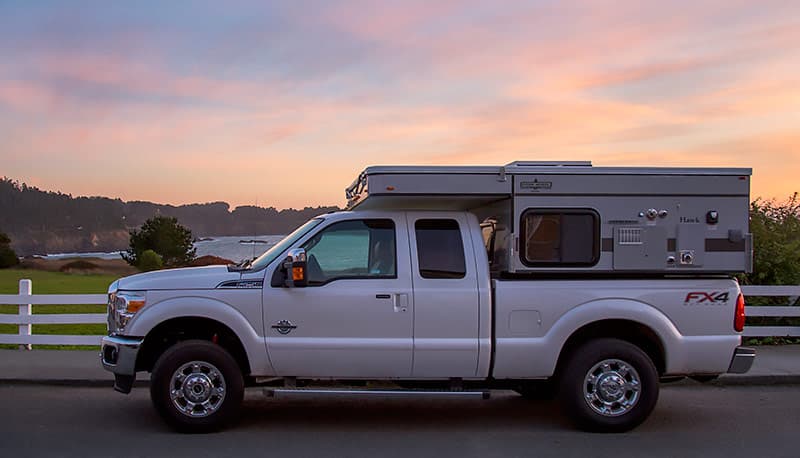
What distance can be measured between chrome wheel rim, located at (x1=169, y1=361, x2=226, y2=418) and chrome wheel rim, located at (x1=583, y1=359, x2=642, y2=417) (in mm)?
3405

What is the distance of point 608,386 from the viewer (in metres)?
7.22

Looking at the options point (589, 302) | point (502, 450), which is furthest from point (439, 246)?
point (502, 450)

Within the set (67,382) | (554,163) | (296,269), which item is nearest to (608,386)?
(554,163)

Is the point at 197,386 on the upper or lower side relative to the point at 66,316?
lower

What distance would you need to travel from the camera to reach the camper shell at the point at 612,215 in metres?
7.17

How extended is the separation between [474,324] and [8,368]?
6.78 metres

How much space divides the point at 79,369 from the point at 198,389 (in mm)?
4037

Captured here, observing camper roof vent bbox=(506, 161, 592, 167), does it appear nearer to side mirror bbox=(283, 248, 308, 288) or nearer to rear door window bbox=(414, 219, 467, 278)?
rear door window bbox=(414, 219, 467, 278)

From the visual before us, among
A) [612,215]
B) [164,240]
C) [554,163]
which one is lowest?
[612,215]

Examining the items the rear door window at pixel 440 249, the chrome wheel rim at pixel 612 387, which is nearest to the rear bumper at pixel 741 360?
the chrome wheel rim at pixel 612 387

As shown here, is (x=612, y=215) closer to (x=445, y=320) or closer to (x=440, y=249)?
(x=440, y=249)

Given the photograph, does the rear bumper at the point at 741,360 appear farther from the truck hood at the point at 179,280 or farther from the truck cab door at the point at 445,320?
the truck hood at the point at 179,280

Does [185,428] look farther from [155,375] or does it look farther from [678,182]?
[678,182]

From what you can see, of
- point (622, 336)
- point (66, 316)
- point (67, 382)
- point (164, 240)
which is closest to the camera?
point (622, 336)
